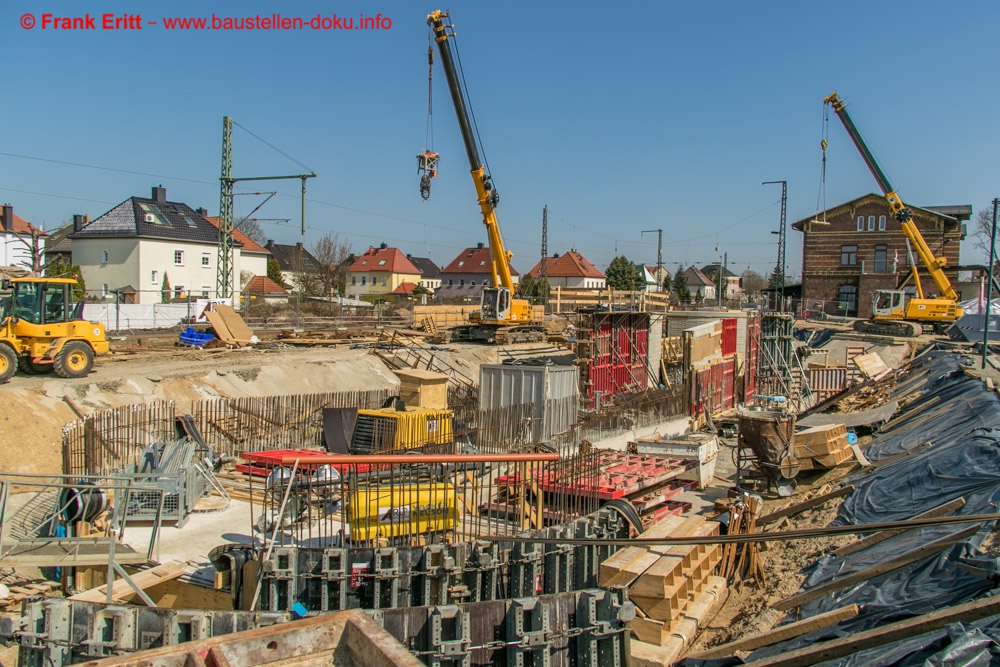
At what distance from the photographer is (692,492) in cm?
1432

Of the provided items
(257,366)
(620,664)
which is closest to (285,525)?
(620,664)

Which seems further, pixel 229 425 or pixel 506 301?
pixel 506 301

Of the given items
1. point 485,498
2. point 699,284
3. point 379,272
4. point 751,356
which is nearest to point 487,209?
point 751,356

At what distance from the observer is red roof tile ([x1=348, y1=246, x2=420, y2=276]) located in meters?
75.6

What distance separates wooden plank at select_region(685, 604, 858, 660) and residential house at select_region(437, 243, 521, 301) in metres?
69.5

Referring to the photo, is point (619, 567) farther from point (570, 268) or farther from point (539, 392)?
point (570, 268)

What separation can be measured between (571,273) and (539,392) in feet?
215

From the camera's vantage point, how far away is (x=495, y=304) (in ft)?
105

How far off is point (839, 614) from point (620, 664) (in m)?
1.95

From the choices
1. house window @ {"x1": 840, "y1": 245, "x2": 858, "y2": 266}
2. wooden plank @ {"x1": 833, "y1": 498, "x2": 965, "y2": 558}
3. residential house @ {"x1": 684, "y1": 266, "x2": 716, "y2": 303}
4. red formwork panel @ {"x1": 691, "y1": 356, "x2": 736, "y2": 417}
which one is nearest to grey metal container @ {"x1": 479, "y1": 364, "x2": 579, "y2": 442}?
red formwork panel @ {"x1": 691, "y1": 356, "x2": 736, "y2": 417}

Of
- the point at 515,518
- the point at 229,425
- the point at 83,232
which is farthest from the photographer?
the point at 83,232

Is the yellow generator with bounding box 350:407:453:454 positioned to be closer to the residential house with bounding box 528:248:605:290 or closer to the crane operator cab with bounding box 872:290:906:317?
the crane operator cab with bounding box 872:290:906:317

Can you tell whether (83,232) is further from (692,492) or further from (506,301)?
(692,492)

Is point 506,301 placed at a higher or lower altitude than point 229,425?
higher
